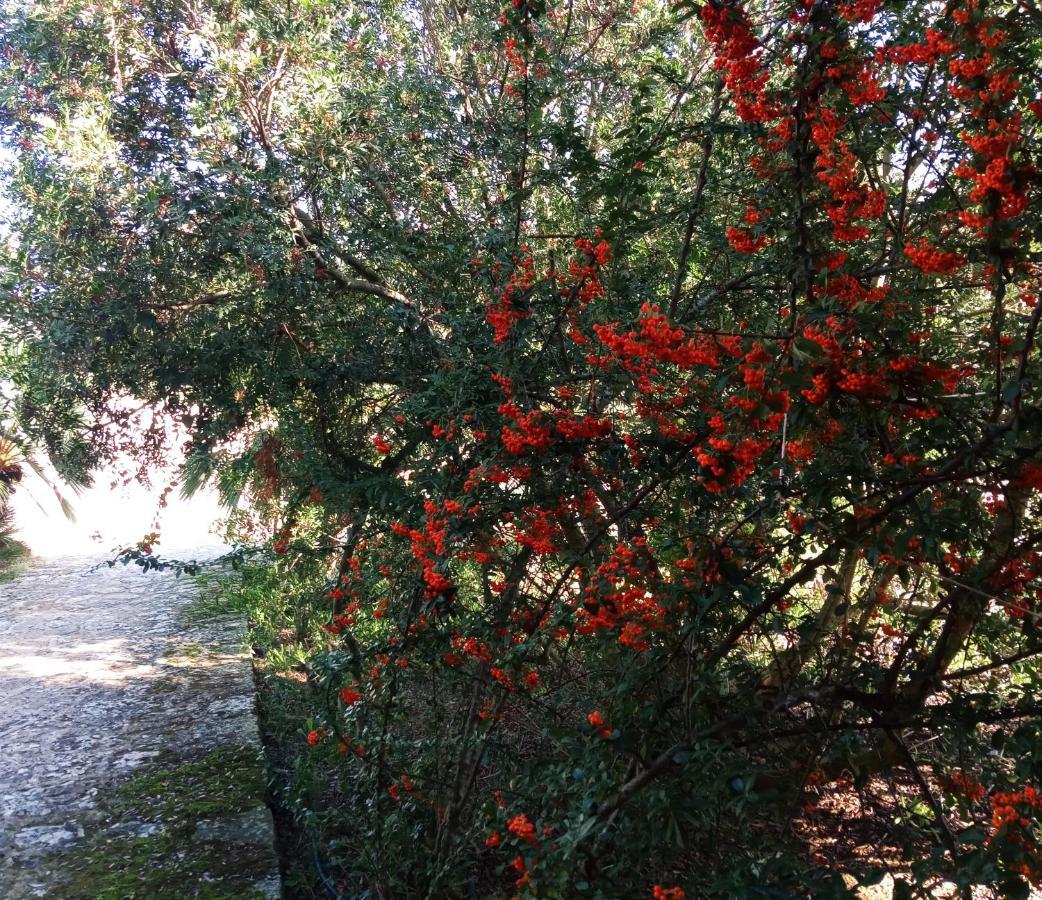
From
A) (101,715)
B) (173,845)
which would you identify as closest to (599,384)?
(173,845)

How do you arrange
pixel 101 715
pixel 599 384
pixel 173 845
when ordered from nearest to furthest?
pixel 599 384 < pixel 173 845 < pixel 101 715

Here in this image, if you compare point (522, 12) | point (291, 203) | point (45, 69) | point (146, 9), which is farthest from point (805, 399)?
point (45, 69)

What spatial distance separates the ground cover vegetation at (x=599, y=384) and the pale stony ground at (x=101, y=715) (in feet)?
1.97

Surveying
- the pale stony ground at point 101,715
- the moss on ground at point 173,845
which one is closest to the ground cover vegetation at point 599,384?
the moss on ground at point 173,845

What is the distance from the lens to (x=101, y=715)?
16.0 feet

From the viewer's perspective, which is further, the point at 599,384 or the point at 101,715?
the point at 101,715

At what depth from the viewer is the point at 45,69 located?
12.6 feet

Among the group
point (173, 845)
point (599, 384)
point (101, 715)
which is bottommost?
point (173, 845)

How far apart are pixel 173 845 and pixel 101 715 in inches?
69.6

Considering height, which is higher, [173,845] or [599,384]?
[599,384]

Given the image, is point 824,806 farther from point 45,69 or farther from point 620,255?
point 45,69

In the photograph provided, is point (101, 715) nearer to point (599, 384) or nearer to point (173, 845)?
point (173, 845)

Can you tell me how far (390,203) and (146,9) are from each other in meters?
1.38

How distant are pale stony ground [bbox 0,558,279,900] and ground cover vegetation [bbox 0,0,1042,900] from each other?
1.97 ft
